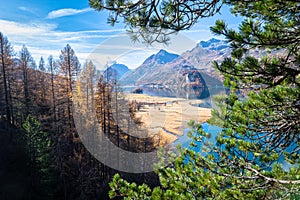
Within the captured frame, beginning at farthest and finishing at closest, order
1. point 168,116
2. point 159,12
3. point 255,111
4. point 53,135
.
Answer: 1. point 168,116
2. point 53,135
3. point 159,12
4. point 255,111

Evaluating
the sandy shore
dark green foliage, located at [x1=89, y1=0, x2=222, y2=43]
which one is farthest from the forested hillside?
dark green foliage, located at [x1=89, y1=0, x2=222, y2=43]

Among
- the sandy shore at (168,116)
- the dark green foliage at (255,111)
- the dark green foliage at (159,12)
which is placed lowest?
the sandy shore at (168,116)

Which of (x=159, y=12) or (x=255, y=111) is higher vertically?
(x=159, y=12)

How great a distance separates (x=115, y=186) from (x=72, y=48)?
1293 centimetres

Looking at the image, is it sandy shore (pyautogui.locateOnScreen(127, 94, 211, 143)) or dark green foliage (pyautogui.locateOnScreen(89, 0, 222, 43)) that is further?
sandy shore (pyautogui.locateOnScreen(127, 94, 211, 143))

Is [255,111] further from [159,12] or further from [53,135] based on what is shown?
[53,135]

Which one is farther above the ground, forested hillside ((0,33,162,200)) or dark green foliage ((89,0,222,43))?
dark green foliage ((89,0,222,43))

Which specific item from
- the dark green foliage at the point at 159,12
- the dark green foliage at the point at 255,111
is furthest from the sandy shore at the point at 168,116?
the dark green foliage at the point at 159,12

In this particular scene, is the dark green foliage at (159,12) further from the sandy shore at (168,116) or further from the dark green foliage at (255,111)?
the sandy shore at (168,116)

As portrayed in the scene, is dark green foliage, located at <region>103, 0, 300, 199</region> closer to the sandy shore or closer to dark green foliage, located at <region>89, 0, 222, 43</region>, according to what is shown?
dark green foliage, located at <region>89, 0, 222, 43</region>

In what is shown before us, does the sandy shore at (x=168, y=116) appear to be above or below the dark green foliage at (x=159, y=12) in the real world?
below

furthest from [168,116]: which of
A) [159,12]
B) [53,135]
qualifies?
[159,12]

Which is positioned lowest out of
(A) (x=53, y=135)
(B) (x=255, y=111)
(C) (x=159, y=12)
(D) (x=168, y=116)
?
(D) (x=168, y=116)

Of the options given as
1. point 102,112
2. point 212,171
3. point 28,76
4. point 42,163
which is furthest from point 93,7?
point 28,76
